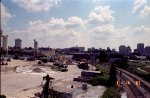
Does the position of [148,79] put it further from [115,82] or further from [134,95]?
[134,95]

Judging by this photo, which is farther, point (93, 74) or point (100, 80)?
point (93, 74)

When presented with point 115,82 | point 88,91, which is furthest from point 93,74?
point 88,91

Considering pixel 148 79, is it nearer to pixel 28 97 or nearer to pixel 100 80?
pixel 100 80

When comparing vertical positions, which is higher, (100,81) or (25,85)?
(100,81)

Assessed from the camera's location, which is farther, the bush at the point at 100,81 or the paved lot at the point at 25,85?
the bush at the point at 100,81

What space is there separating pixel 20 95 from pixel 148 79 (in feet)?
153

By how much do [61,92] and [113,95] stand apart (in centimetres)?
930

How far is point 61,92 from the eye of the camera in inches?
1860

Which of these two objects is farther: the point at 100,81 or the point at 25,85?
the point at 100,81

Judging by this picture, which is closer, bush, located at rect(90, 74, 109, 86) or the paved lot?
the paved lot

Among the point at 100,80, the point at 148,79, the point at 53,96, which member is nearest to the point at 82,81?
the point at 100,80

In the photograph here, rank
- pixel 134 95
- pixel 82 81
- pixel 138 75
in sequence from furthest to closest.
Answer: pixel 138 75 < pixel 82 81 < pixel 134 95

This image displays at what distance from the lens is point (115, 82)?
6600 cm

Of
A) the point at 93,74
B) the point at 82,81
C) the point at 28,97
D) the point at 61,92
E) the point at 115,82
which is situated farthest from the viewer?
the point at 93,74
